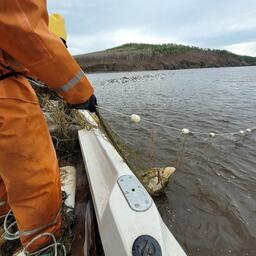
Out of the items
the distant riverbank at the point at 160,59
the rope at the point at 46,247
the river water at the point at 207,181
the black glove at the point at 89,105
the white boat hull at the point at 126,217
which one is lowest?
the distant riverbank at the point at 160,59

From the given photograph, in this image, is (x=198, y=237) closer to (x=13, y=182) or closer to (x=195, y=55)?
(x=13, y=182)

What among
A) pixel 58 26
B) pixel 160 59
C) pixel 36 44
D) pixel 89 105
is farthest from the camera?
pixel 160 59

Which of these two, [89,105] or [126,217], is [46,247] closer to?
[126,217]

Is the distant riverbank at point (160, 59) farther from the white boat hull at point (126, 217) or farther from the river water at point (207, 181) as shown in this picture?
the white boat hull at point (126, 217)

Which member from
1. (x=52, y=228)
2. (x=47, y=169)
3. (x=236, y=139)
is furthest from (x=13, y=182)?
(x=236, y=139)

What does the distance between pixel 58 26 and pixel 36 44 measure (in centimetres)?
111

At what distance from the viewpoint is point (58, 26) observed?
2656 mm

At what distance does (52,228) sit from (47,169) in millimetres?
613

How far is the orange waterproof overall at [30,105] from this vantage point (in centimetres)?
164

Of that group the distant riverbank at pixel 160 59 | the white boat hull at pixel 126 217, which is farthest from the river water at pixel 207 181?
the distant riverbank at pixel 160 59

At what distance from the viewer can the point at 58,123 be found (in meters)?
4.30

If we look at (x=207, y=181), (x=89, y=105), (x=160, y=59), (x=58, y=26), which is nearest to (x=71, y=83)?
(x=89, y=105)

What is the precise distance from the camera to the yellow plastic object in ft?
8.61

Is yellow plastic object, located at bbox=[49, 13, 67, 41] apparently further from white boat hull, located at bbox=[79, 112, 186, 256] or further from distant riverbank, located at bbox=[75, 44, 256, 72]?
distant riverbank, located at bbox=[75, 44, 256, 72]
